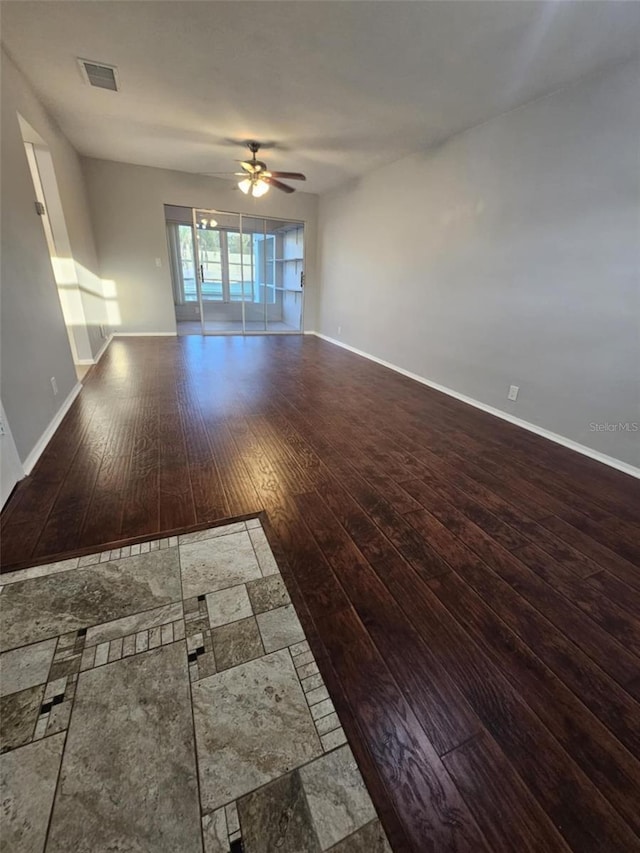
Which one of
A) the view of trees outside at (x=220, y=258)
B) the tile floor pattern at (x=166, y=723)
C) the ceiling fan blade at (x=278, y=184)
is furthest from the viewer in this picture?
the view of trees outside at (x=220, y=258)

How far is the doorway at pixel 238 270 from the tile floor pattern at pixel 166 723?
20.2ft

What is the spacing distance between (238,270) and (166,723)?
25.0 ft

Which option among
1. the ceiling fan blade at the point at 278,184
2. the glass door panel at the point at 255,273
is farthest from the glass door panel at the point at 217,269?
the ceiling fan blade at the point at 278,184

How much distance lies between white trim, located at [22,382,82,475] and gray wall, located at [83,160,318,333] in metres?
3.23

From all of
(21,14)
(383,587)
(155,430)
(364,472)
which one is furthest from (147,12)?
(383,587)

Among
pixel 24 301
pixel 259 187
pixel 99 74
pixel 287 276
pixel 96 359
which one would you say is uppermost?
pixel 99 74

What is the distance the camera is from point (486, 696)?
3.77ft

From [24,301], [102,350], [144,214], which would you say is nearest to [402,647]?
[24,301]

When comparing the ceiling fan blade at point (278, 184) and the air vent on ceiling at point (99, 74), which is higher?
the air vent on ceiling at point (99, 74)

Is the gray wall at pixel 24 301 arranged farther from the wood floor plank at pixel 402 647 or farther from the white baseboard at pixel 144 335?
the white baseboard at pixel 144 335

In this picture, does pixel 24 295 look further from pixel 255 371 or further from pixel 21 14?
pixel 255 371

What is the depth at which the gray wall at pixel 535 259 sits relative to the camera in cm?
247

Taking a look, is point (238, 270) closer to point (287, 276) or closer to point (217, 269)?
point (217, 269)

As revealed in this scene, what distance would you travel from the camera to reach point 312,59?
245 cm
